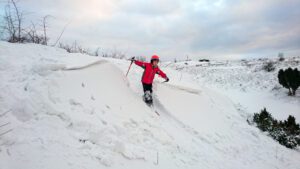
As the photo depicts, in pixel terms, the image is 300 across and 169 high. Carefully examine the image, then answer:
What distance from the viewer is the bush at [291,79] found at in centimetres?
1576

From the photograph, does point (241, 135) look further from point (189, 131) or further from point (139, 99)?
point (139, 99)

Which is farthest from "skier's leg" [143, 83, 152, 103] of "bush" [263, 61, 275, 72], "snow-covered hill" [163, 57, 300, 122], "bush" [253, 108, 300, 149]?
"bush" [263, 61, 275, 72]

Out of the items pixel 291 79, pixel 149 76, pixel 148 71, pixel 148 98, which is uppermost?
pixel 148 71

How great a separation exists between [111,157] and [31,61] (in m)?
2.77

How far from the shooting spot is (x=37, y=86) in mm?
4270

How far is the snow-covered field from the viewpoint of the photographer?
3434mm

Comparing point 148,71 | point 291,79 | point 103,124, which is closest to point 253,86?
point 291,79

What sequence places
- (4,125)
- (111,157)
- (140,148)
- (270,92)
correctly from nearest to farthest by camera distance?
(4,125), (111,157), (140,148), (270,92)

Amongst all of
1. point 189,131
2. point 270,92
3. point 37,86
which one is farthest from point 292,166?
point 270,92

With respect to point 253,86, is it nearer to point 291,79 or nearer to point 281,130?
point 291,79

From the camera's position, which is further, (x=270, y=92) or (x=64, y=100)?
(x=270, y=92)

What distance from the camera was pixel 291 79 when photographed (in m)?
15.9

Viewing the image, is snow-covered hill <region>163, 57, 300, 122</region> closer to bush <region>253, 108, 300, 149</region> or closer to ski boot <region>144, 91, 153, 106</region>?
bush <region>253, 108, 300, 149</region>

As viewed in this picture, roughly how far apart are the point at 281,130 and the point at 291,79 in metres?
8.74
